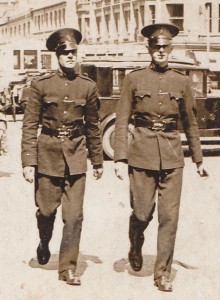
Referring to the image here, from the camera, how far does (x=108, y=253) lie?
7742 millimetres

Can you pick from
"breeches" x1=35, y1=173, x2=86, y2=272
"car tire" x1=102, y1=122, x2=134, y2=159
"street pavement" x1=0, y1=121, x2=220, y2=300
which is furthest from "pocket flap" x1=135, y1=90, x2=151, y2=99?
"car tire" x1=102, y1=122, x2=134, y2=159

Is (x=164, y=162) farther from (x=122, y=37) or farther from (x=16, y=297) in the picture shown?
(x=122, y=37)

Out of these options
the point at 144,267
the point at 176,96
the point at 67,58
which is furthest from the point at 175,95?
the point at 144,267

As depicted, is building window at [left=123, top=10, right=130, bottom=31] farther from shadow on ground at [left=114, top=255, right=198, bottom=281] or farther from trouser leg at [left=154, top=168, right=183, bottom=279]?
trouser leg at [left=154, top=168, right=183, bottom=279]

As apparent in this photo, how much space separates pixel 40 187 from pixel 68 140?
0.42 metres

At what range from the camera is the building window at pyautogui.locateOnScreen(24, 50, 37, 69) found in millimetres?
39875

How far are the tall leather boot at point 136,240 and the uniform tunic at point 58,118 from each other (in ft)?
1.88

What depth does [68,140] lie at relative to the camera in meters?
6.74

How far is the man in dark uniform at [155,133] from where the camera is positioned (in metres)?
6.60

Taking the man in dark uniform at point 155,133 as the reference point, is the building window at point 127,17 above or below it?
above

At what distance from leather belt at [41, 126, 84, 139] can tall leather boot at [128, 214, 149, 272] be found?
2.45 feet

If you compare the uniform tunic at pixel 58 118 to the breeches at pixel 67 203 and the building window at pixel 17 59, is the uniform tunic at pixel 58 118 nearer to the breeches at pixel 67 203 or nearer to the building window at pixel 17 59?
the breeches at pixel 67 203

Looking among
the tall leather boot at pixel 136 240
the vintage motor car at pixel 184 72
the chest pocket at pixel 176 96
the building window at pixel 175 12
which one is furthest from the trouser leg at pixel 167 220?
the building window at pixel 175 12

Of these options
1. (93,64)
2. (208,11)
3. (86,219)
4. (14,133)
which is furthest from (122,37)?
(86,219)
